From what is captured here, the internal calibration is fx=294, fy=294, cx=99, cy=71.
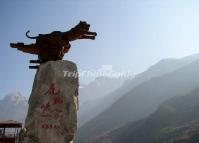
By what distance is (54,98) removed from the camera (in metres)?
7.55

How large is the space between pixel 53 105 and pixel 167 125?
8552 centimetres

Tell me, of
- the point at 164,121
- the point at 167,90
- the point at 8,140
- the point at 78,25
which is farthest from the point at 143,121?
the point at 78,25

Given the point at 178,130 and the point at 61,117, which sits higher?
the point at 61,117

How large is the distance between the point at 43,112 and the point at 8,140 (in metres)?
22.3

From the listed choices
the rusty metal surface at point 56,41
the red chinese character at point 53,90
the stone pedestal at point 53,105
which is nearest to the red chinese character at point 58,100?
the stone pedestal at point 53,105

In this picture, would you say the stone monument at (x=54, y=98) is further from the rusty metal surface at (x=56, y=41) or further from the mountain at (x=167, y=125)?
the mountain at (x=167, y=125)

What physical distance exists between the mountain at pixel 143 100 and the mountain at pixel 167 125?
25880 millimetres

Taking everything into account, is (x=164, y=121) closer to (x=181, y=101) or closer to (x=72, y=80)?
(x=181, y=101)

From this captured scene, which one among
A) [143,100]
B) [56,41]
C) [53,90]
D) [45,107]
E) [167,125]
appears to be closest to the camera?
[45,107]

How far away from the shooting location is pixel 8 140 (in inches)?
1093

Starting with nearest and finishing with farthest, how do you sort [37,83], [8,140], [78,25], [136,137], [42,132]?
[42,132] < [37,83] < [78,25] < [8,140] < [136,137]

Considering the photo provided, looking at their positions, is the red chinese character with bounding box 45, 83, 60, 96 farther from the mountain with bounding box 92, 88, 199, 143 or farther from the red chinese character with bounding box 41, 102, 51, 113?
the mountain with bounding box 92, 88, 199, 143

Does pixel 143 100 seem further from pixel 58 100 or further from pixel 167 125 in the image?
pixel 58 100

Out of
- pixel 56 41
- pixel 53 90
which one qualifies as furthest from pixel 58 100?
pixel 56 41
